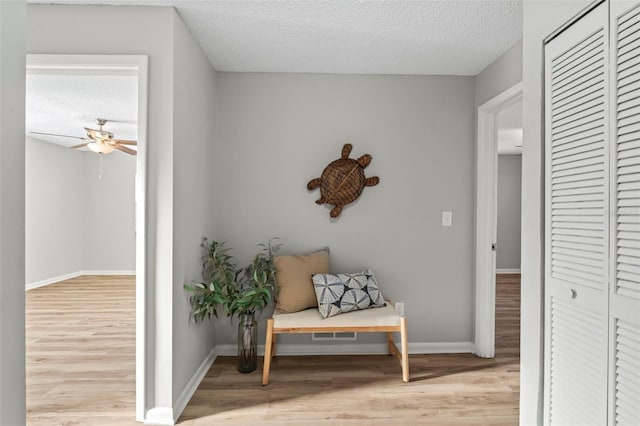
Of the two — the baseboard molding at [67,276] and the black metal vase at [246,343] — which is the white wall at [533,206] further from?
the baseboard molding at [67,276]

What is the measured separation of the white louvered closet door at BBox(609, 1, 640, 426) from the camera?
1247 mm

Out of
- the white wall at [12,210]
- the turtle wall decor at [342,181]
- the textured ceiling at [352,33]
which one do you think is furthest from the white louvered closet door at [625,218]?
the turtle wall decor at [342,181]

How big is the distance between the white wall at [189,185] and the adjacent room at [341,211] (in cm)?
3

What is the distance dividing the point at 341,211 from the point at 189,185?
1297mm

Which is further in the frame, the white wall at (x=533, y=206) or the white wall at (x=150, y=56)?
the white wall at (x=150, y=56)

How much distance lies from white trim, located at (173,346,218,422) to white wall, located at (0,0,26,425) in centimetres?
163

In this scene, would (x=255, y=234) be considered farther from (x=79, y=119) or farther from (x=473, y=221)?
(x=79, y=119)

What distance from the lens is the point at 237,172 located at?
10.8 ft

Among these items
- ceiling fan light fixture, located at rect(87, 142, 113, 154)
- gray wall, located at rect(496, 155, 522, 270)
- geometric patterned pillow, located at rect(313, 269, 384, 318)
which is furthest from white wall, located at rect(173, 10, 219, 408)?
gray wall, located at rect(496, 155, 522, 270)

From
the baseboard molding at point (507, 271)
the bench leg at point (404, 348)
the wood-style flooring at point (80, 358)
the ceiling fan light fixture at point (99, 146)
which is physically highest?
the ceiling fan light fixture at point (99, 146)

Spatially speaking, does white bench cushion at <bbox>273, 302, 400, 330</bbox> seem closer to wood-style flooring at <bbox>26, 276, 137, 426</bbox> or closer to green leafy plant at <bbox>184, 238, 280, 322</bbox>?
green leafy plant at <bbox>184, 238, 280, 322</bbox>

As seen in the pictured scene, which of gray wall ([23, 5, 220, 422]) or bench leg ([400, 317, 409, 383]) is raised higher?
gray wall ([23, 5, 220, 422])

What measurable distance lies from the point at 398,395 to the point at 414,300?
37.7 inches

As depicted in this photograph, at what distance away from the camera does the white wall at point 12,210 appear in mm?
769
